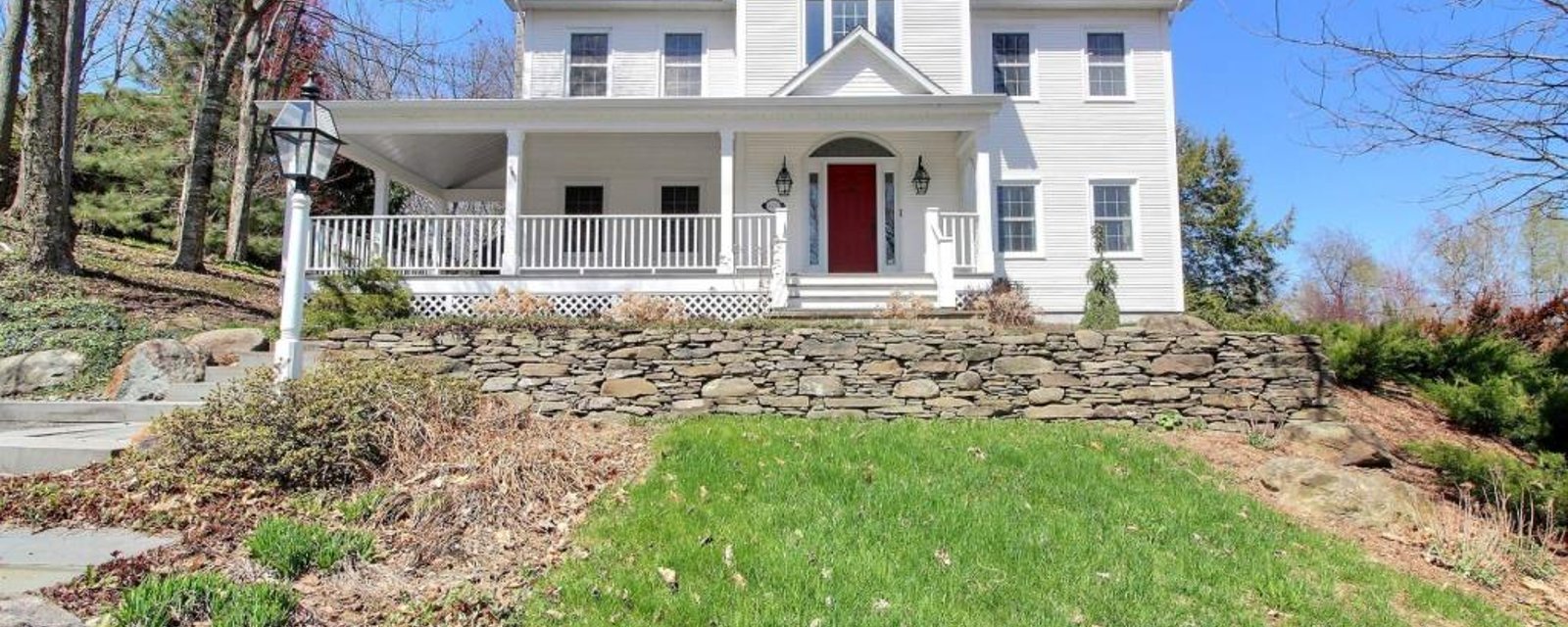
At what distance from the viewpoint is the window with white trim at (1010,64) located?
1320 cm

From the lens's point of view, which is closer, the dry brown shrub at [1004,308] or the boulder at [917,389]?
the boulder at [917,389]

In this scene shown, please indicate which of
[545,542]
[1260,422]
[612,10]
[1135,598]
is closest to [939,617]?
[1135,598]

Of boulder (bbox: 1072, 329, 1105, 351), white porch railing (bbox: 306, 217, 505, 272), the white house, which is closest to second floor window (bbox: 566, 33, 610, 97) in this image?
the white house

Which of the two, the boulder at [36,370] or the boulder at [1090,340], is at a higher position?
the boulder at [1090,340]

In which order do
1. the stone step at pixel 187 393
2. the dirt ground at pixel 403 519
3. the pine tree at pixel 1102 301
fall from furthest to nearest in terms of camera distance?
the pine tree at pixel 1102 301 < the stone step at pixel 187 393 < the dirt ground at pixel 403 519

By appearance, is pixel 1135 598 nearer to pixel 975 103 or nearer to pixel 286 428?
pixel 286 428

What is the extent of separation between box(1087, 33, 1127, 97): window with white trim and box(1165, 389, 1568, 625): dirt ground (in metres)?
6.53

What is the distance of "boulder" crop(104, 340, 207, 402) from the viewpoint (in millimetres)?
7199

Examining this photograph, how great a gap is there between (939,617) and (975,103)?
875cm

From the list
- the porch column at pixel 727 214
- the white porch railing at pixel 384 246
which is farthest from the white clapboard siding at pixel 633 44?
the white porch railing at pixel 384 246

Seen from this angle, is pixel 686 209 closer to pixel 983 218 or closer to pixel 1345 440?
pixel 983 218

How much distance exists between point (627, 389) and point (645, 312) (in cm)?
139

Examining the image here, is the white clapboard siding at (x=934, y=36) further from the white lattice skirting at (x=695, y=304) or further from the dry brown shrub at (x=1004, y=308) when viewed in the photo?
the white lattice skirting at (x=695, y=304)

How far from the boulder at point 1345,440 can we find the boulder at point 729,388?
191 inches
